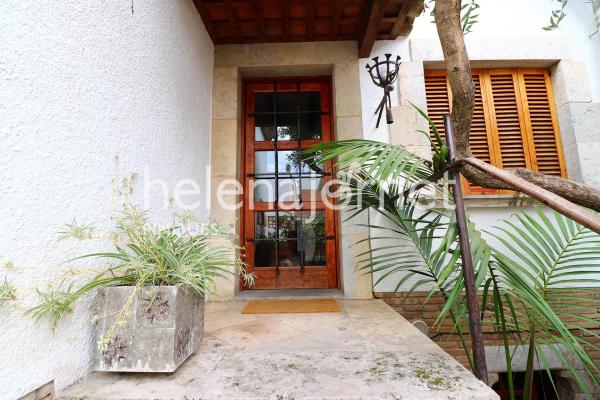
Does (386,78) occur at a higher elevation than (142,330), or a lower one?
higher

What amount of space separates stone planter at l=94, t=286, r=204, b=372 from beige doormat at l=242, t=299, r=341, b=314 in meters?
1.07

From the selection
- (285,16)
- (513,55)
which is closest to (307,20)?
(285,16)

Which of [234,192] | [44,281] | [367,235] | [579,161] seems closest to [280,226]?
[234,192]

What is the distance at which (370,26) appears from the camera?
2.49 meters

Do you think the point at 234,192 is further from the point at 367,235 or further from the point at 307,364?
the point at 307,364

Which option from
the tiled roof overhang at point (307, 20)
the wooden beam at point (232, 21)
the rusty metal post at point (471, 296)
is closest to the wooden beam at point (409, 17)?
the tiled roof overhang at point (307, 20)

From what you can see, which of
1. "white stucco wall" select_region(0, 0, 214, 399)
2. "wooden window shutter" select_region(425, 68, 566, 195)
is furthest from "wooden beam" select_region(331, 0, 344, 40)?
"white stucco wall" select_region(0, 0, 214, 399)

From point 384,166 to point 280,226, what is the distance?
6.12 feet

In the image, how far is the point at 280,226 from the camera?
288cm

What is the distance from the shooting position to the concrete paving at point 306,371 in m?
0.94

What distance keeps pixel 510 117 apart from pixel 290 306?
278 centimetres

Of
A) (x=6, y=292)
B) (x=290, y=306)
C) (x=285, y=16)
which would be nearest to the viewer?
(x=6, y=292)

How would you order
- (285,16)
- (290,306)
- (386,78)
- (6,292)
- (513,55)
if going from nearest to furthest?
(6,292) < (290,306) < (386,78) < (285,16) < (513,55)

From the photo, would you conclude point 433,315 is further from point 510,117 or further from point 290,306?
point 510,117
